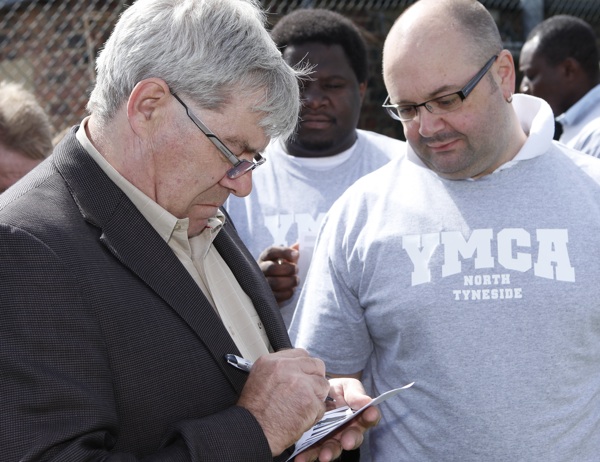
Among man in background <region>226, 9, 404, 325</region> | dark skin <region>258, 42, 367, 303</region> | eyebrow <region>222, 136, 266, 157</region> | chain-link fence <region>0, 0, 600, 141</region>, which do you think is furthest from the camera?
chain-link fence <region>0, 0, 600, 141</region>

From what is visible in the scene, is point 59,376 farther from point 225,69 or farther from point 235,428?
point 225,69

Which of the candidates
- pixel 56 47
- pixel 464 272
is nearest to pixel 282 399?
pixel 464 272

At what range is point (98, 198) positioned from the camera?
1.83 metres

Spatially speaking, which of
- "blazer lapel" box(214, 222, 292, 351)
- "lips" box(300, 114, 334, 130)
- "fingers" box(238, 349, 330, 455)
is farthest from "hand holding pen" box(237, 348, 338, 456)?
"lips" box(300, 114, 334, 130)

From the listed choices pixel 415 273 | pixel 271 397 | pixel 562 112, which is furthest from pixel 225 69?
pixel 562 112

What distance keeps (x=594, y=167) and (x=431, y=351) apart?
2.47ft

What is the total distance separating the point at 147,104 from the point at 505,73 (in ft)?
4.20

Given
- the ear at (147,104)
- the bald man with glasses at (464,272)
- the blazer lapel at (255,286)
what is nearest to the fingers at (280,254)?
the bald man with glasses at (464,272)

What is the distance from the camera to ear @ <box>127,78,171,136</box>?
182 centimetres

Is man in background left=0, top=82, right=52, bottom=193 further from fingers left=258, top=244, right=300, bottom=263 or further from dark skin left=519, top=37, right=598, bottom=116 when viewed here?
dark skin left=519, top=37, right=598, bottom=116

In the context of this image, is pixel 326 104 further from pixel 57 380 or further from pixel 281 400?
pixel 57 380

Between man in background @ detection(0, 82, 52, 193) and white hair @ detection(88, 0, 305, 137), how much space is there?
136 cm

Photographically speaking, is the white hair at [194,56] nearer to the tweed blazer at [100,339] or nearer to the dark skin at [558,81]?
the tweed blazer at [100,339]

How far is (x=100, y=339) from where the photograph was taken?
1.65 m
